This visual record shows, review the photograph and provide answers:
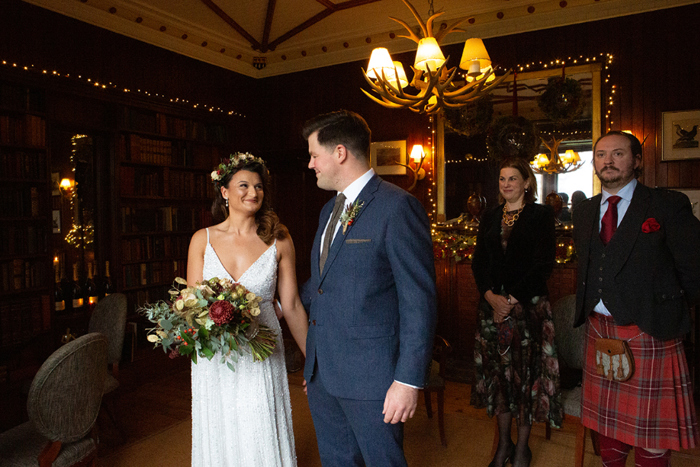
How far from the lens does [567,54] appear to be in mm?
5023

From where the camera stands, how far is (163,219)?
18.8ft

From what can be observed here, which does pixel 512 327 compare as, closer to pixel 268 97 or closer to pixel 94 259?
pixel 94 259

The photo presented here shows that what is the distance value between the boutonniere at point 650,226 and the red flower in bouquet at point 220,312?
183 cm

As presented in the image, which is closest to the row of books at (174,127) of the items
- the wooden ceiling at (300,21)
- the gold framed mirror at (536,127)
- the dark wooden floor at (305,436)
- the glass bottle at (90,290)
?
the wooden ceiling at (300,21)

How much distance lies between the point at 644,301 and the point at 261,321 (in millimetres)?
1775

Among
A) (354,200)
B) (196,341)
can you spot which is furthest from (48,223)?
(354,200)

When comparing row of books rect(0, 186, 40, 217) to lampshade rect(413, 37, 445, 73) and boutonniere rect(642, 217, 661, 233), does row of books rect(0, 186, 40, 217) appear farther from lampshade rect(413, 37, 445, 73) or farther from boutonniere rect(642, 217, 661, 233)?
boutonniere rect(642, 217, 661, 233)

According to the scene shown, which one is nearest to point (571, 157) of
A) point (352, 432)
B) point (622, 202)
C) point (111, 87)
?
point (622, 202)

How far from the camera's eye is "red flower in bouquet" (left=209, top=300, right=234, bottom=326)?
2.02 m

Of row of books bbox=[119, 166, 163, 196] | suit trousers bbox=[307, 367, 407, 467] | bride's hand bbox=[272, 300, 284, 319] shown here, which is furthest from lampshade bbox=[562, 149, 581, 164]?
row of books bbox=[119, 166, 163, 196]

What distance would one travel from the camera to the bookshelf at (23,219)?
4273mm

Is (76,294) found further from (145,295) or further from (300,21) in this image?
(300,21)

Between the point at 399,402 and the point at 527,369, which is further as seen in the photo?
the point at 527,369

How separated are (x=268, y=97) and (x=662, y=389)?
5919 mm
